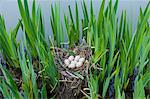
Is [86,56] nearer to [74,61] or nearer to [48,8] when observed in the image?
[74,61]

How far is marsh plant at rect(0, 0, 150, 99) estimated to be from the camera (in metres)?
1.09

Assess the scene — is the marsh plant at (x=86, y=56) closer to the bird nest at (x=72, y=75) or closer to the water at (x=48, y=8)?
the bird nest at (x=72, y=75)

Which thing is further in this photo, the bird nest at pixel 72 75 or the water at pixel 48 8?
the water at pixel 48 8

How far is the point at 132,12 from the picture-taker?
1364mm

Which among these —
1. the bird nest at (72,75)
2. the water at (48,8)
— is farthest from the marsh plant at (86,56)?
the water at (48,8)

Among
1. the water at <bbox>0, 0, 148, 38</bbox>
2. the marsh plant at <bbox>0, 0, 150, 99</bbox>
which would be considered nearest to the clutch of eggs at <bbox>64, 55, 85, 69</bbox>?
the marsh plant at <bbox>0, 0, 150, 99</bbox>

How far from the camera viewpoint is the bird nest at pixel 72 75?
3.69 ft

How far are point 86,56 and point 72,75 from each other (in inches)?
3.7

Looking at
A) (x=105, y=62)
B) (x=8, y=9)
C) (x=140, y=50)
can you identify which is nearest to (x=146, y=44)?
(x=140, y=50)

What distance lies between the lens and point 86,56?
1.18 m

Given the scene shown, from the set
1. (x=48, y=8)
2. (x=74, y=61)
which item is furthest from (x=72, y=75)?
(x=48, y=8)

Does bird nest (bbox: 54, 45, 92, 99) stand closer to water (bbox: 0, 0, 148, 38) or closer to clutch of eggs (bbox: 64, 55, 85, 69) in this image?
clutch of eggs (bbox: 64, 55, 85, 69)

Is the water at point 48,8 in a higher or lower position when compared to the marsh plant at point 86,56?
higher

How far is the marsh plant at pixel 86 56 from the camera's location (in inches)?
42.8
